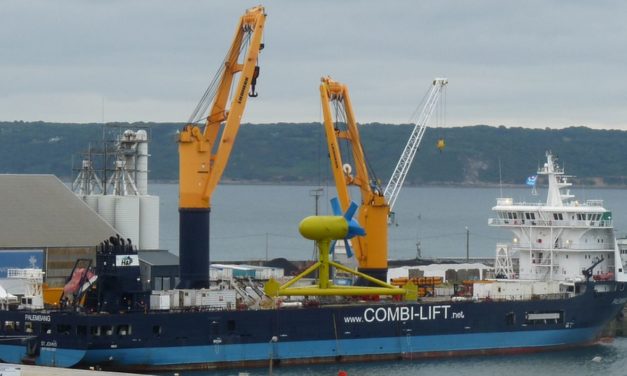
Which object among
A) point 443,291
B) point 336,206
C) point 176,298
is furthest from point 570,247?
point 176,298

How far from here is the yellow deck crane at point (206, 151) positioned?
59.9 m

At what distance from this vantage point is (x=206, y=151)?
60.6 metres

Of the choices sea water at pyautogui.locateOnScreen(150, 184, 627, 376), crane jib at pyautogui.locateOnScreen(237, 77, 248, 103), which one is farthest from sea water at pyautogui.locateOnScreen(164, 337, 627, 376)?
crane jib at pyautogui.locateOnScreen(237, 77, 248, 103)

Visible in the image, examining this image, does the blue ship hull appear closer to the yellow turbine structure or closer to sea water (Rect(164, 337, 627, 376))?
sea water (Rect(164, 337, 627, 376))

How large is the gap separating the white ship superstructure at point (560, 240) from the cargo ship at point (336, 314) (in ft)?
0.15

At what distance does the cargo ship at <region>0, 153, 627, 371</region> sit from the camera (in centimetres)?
5378

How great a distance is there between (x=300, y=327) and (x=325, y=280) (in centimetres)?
219

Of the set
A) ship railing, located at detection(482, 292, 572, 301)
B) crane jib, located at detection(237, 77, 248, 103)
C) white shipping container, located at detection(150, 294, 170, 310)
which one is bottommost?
white shipping container, located at detection(150, 294, 170, 310)

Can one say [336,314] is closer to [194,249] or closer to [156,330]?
[194,249]

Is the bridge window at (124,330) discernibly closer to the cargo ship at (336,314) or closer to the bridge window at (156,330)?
the cargo ship at (336,314)

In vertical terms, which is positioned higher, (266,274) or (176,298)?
(266,274)

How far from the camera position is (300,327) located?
57.0 m

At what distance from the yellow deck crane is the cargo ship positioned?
1804 millimetres

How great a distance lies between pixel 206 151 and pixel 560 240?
1722 centimetres
